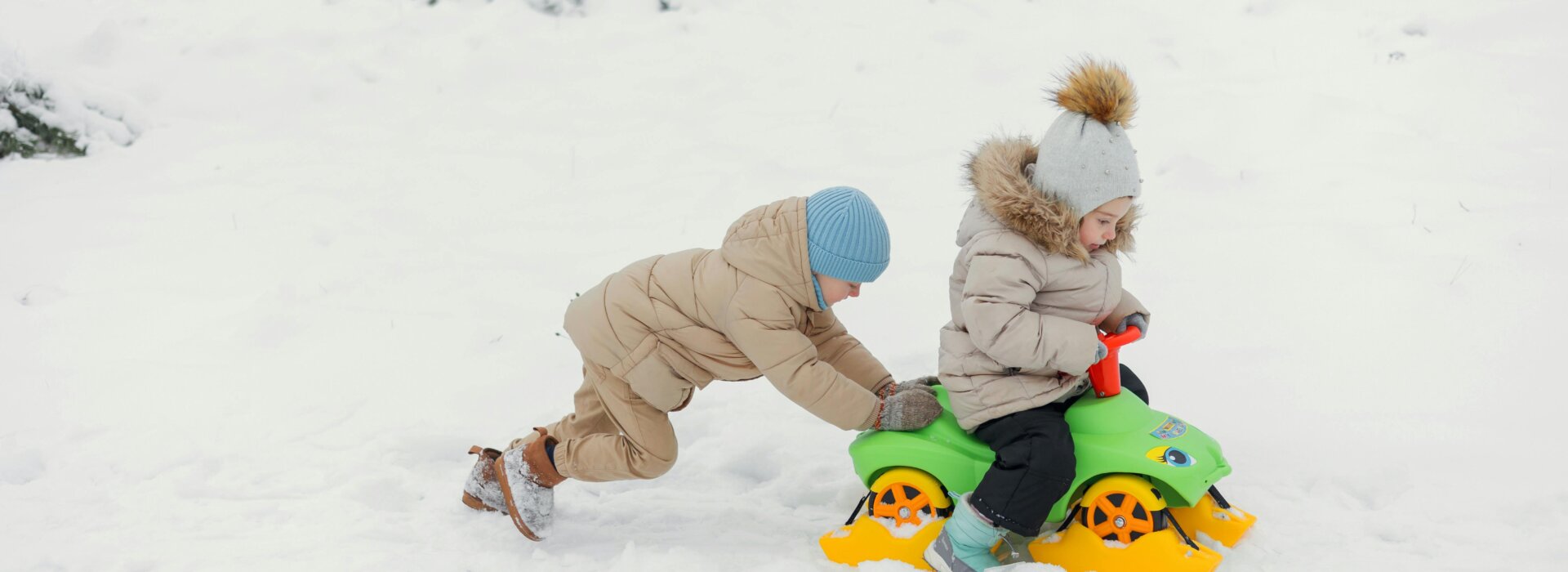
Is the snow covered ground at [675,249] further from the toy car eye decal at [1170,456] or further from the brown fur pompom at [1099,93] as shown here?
the brown fur pompom at [1099,93]

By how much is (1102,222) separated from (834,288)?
2.46 feet

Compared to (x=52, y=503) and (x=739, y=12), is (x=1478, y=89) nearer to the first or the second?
(x=739, y=12)

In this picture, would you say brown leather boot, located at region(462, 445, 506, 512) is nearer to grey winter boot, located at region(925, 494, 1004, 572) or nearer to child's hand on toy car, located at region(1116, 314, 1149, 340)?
grey winter boot, located at region(925, 494, 1004, 572)

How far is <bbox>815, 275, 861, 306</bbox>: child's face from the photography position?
10.3ft

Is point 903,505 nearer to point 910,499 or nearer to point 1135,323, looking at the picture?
point 910,499

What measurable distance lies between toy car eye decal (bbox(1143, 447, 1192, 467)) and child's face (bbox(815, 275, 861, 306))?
0.91 meters

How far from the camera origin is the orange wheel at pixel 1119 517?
3021mm

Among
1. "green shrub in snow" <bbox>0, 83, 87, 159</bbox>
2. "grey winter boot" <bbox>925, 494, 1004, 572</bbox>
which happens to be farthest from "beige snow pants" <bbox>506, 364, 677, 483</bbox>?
"green shrub in snow" <bbox>0, 83, 87, 159</bbox>

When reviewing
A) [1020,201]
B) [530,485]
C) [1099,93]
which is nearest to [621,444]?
[530,485]

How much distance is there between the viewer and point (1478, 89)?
617cm

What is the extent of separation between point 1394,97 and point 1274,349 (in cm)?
273

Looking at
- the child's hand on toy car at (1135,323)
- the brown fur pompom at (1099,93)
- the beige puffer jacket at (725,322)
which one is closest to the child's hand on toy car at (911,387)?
the beige puffer jacket at (725,322)

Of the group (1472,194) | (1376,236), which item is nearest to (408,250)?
(1376,236)

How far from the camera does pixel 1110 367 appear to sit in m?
3.19
